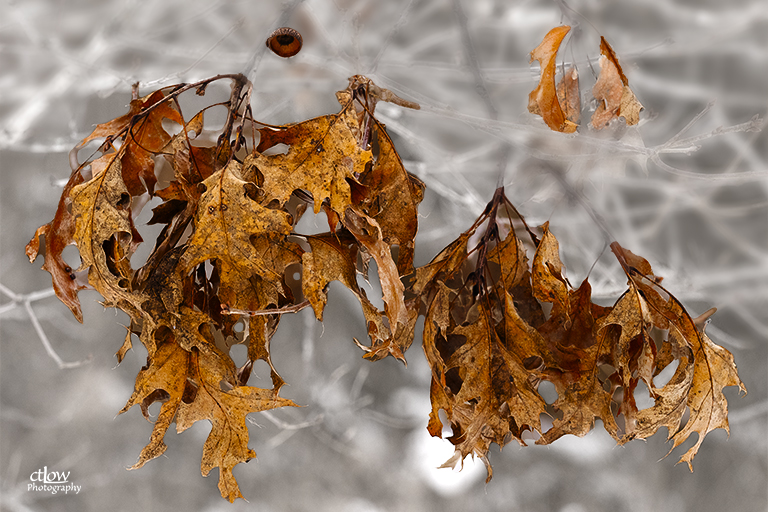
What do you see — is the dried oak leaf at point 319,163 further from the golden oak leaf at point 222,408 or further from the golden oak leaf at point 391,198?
the golden oak leaf at point 222,408

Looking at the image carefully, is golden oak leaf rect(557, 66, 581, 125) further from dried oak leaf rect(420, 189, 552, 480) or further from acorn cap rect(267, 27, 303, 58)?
acorn cap rect(267, 27, 303, 58)

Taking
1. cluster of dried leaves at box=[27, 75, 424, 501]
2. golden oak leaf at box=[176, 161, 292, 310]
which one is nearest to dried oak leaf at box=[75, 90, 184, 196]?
cluster of dried leaves at box=[27, 75, 424, 501]

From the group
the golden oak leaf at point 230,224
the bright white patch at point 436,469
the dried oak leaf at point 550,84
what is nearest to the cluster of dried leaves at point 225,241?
the golden oak leaf at point 230,224

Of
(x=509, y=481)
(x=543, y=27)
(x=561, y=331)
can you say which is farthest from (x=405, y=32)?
(x=509, y=481)

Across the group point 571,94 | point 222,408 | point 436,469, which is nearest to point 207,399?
point 222,408

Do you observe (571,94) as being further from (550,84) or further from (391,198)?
(391,198)
